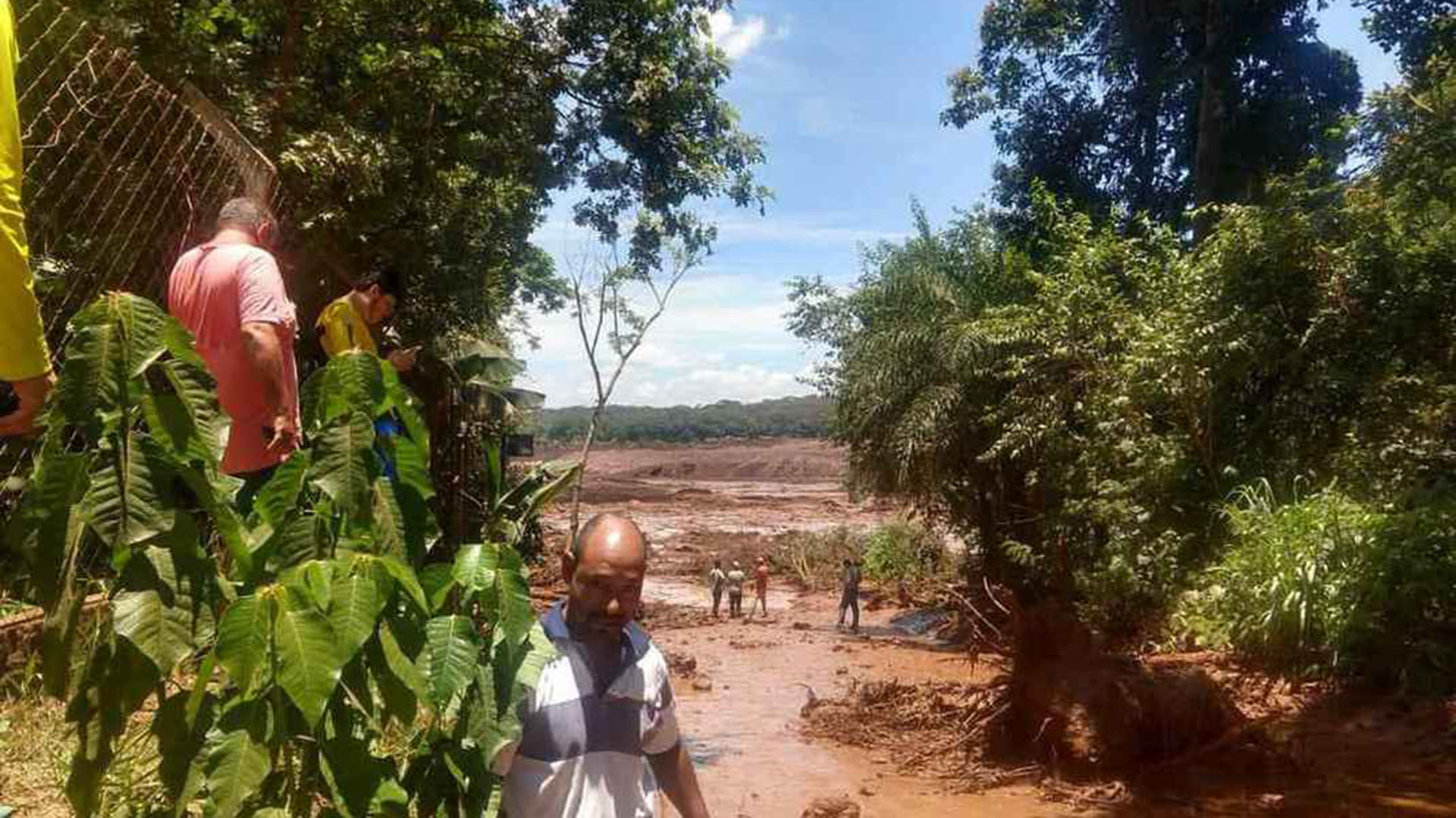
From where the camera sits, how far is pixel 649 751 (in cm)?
238

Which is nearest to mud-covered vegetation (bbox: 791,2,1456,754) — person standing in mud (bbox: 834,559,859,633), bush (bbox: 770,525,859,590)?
person standing in mud (bbox: 834,559,859,633)

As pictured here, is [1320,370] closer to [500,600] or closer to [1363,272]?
[1363,272]

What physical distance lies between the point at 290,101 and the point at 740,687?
958cm

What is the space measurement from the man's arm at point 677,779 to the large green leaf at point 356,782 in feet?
2.97

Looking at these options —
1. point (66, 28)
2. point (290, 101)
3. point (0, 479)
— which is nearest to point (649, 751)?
point (0, 479)

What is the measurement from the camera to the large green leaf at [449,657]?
162cm

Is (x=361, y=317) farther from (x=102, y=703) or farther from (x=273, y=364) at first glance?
(x=102, y=703)

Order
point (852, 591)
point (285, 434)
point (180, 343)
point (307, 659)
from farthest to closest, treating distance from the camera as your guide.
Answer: point (852, 591) < point (285, 434) < point (180, 343) < point (307, 659)

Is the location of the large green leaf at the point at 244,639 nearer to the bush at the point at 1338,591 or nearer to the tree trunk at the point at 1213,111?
the bush at the point at 1338,591

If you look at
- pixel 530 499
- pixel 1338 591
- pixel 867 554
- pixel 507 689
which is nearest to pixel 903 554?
pixel 867 554

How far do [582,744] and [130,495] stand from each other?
41.1 inches

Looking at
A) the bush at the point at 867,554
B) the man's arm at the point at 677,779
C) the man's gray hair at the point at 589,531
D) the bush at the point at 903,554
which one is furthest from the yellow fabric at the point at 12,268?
the bush at the point at 903,554

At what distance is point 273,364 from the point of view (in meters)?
3.06

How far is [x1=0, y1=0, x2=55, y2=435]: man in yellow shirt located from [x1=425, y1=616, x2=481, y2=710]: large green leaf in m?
0.75
